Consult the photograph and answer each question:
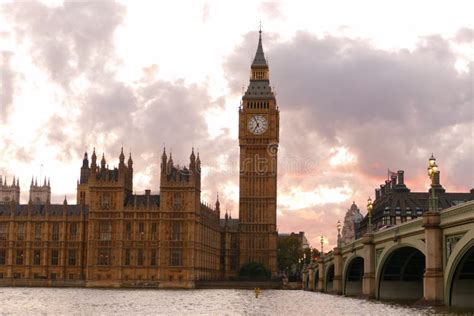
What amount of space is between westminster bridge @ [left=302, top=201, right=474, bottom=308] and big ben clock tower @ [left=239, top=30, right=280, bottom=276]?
91.4 meters

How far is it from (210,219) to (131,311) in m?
114

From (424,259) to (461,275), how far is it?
57.4 feet

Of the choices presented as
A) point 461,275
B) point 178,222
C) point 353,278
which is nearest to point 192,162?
point 178,222

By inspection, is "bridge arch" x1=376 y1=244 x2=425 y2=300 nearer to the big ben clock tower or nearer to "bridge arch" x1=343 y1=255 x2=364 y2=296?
"bridge arch" x1=343 y1=255 x2=364 y2=296

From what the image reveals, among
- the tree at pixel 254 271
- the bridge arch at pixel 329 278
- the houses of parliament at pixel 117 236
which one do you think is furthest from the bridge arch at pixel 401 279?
the tree at pixel 254 271

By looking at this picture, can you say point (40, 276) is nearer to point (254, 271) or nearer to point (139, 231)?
point (139, 231)

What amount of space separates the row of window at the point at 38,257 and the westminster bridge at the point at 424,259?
81048mm

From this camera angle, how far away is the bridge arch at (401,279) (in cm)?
7075

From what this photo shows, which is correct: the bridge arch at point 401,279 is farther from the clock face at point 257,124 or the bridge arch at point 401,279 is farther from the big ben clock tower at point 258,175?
the clock face at point 257,124

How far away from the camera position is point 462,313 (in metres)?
45.9

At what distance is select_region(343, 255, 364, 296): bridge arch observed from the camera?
95444mm

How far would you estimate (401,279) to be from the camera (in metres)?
72.0

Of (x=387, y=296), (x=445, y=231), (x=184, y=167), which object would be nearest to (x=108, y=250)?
(x=184, y=167)

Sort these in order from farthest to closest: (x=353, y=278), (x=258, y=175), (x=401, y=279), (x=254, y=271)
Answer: (x=258, y=175), (x=254, y=271), (x=353, y=278), (x=401, y=279)
